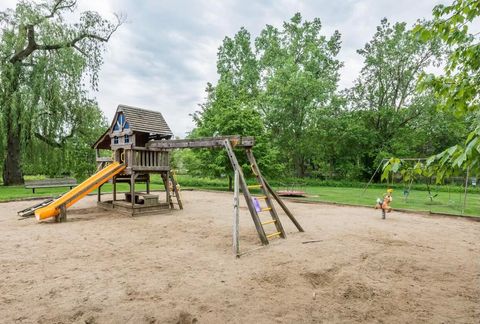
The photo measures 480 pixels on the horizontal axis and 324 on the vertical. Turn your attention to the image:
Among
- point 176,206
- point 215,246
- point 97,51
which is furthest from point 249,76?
point 215,246

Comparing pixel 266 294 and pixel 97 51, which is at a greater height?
pixel 97 51

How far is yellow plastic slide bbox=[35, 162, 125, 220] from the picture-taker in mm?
9266

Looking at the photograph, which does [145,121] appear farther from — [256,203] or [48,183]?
[48,183]

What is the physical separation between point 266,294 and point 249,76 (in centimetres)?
3083

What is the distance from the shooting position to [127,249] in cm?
650

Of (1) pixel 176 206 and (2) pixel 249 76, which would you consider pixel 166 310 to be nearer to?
(1) pixel 176 206

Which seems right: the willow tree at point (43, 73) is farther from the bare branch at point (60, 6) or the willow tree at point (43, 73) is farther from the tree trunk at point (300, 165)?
the tree trunk at point (300, 165)

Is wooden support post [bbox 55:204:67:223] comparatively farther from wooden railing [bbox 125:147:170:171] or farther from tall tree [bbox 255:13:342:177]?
tall tree [bbox 255:13:342:177]

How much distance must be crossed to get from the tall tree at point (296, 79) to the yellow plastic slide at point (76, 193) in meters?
20.9

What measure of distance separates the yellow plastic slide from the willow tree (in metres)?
9.94

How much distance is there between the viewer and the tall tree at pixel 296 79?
1144 inches

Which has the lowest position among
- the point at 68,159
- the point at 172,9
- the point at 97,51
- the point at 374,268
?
the point at 374,268

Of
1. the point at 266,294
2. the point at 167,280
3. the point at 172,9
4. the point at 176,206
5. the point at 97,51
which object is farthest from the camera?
the point at 97,51

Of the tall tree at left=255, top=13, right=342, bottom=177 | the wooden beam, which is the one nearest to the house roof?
the wooden beam
